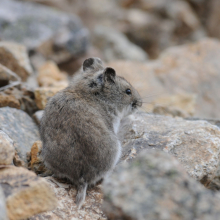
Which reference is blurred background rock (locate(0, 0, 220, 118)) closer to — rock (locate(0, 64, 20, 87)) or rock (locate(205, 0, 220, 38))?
rock (locate(0, 64, 20, 87))

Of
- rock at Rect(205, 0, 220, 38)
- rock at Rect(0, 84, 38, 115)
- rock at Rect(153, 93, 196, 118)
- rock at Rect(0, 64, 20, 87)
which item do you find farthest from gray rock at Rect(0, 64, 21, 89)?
rock at Rect(205, 0, 220, 38)

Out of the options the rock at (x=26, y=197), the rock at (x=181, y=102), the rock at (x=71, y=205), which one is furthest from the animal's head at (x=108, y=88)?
the rock at (x=181, y=102)

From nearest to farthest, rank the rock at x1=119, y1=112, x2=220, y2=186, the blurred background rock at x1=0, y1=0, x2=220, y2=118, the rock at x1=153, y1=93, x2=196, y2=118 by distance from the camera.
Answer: the rock at x1=119, y1=112, x2=220, y2=186, the blurred background rock at x1=0, y1=0, x2=220, y2=118, the rock at x1=153, y1=93, x2=196, y2=118

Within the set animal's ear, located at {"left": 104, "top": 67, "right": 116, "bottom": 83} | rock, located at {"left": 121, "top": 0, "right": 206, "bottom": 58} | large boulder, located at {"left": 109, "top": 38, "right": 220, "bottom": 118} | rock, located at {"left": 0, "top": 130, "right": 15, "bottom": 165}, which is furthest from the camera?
rock, located at {"left": 121, "top": 0, "right": 206, "bottom": 58}

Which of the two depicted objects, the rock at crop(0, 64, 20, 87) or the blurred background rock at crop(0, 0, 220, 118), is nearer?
the rock at crop(0, 64, 20, 87)

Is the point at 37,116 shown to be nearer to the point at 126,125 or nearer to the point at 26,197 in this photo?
the point at 126,125

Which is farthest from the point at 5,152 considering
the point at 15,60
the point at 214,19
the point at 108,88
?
the point at 214,19

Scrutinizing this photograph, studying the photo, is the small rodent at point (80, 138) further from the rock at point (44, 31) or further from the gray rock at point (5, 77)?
the rock at point (44, 31)
